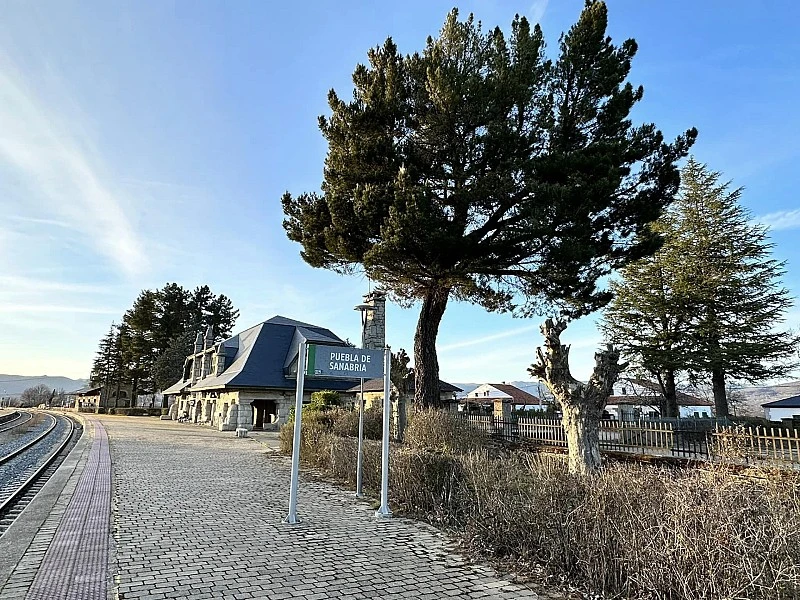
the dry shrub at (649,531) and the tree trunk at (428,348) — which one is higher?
the tree trunk at (428,348)

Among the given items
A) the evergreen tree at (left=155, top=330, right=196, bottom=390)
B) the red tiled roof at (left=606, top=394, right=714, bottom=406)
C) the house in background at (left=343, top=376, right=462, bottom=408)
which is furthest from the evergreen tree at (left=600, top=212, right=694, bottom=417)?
the evergreen tree at (left=155, top=330, right=196, bottom=390)

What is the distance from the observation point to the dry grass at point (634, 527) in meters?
3.41

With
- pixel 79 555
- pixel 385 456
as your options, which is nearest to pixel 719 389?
pixel 385 456

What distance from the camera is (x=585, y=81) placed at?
13.1m

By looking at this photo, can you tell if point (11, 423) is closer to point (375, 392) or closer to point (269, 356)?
point (269, 356)

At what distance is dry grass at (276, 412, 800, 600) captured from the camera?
11.2 feet

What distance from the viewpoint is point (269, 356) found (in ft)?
96.2

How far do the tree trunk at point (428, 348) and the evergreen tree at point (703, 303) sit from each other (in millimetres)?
14315

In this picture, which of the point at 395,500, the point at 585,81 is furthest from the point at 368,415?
the point at 585,81

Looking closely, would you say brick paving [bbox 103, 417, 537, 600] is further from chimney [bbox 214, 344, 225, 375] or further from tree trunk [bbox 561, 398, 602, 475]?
chimney [bbox 214, 344, 225, 375]

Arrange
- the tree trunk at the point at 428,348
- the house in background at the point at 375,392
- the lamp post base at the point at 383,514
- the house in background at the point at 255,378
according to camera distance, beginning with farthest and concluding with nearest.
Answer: the house in background at the point at 255,378 → the house in background at the point at 375,392 → the tree trunk at the point at 428,348 → the lamp post base at the point at 383,514

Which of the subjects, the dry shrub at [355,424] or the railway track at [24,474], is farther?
the dry shrub at [355,424]

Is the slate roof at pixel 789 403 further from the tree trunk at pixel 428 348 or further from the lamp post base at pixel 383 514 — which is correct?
→ the lamp post base at pixel 383 514

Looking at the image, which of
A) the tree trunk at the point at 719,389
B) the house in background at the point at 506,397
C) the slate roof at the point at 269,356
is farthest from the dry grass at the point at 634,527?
the house in background at the point at 506,397
